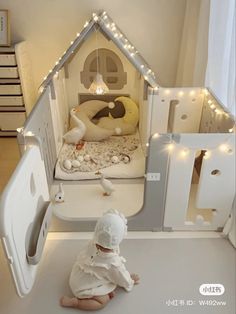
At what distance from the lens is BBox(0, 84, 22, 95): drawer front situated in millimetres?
2199

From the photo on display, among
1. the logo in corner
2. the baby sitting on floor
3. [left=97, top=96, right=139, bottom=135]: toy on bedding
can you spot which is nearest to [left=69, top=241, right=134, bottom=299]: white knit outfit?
the baby sitting on floor

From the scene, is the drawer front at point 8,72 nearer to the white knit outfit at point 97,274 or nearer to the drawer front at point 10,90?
the drawer front at point 10,90

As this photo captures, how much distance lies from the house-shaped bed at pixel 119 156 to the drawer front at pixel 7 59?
365 millimetres

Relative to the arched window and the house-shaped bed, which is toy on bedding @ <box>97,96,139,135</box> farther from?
the arched window

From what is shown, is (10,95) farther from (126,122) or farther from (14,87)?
(126,122)

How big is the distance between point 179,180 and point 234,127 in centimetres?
36

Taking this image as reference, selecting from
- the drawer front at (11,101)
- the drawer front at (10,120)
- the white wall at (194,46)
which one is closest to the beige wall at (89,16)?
the white wall at (194,46)

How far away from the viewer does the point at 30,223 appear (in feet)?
3.72

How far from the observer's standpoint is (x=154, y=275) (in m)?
1.28

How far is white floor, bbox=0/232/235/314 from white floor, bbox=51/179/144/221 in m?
0.14

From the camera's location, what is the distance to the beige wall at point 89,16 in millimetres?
2121

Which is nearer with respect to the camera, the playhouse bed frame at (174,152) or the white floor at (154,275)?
the white floor at (154,275)

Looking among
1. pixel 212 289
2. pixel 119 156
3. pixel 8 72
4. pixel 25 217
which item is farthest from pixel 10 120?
pixel 212 289

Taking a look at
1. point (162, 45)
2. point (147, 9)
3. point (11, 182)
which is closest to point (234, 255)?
point (11, 182)
